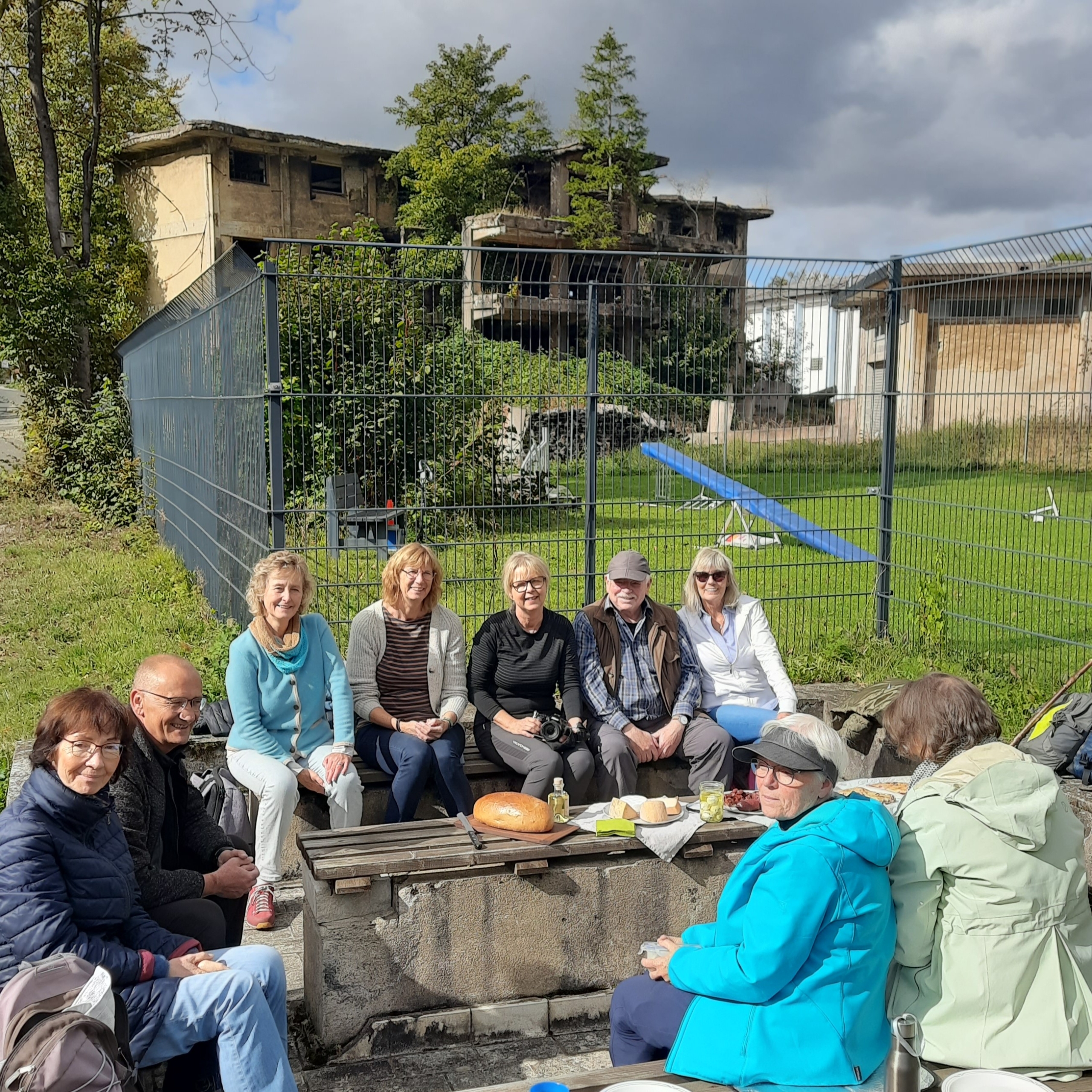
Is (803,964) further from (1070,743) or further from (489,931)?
(1070,743)

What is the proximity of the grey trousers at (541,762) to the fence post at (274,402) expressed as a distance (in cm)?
170

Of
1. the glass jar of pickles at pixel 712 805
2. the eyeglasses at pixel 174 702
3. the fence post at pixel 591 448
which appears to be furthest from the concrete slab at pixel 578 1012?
the fence post at pixel 591 448

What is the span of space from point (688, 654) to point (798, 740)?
2929 millimetres

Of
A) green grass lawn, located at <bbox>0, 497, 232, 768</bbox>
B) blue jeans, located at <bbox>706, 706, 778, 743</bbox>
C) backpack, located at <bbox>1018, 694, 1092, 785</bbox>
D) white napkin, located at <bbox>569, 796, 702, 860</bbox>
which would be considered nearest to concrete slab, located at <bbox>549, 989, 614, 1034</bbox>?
white napkin, located at <bbox>569, 796, 702, 860</bbox>

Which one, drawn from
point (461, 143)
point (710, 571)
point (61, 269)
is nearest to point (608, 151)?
point (461, 143)

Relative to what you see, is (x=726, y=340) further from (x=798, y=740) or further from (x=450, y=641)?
(x=798, y=740)

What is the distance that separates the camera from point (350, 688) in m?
5.47

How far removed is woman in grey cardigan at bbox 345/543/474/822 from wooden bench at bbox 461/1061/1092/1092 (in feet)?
8.57

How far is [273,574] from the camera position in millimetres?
5223

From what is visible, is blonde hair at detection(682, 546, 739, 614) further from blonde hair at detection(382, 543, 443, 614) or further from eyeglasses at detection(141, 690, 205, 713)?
eyeglasses at detection(141, 690, 205, 713)

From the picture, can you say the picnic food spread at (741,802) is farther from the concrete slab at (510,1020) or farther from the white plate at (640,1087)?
the white plate at (640,1087)

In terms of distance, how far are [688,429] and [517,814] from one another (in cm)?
392

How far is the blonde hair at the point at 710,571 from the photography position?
239 inches

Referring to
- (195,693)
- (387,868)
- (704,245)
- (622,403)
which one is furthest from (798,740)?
(704,245)
